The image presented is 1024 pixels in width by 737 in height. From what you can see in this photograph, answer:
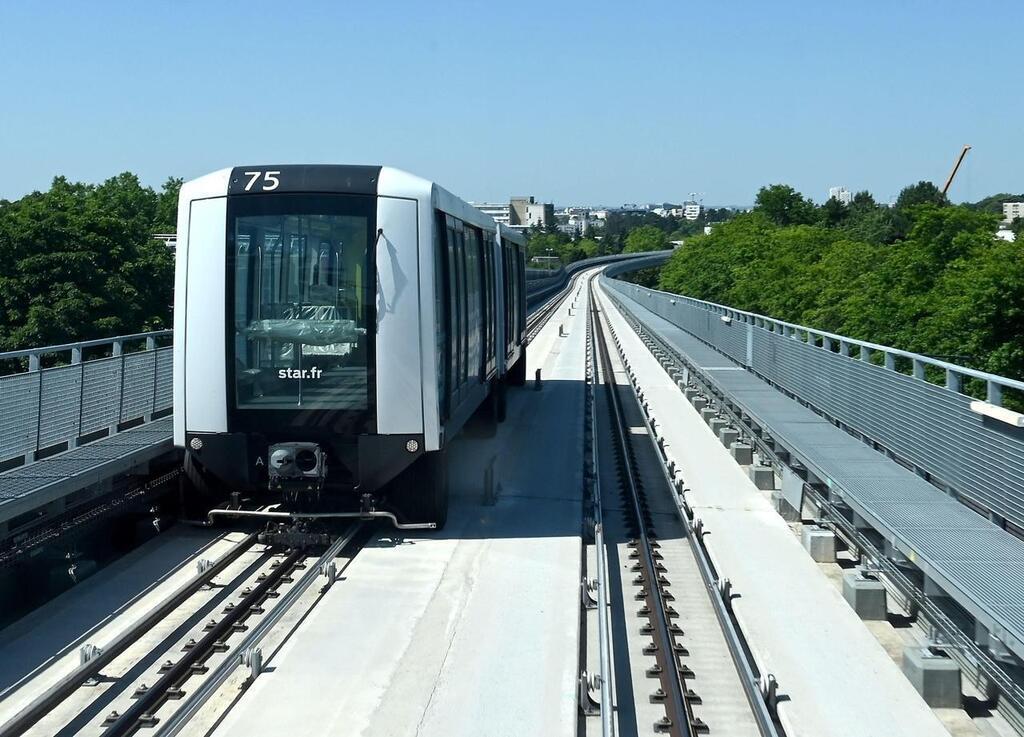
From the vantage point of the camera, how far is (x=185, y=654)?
303 inches

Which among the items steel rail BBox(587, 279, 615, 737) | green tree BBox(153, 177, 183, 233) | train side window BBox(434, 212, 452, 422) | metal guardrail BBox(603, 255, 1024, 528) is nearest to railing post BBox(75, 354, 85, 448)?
train side window BBox(434, 212, 452, 422)

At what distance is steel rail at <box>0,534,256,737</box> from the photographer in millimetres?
6523

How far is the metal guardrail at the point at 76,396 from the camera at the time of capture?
30.9ft

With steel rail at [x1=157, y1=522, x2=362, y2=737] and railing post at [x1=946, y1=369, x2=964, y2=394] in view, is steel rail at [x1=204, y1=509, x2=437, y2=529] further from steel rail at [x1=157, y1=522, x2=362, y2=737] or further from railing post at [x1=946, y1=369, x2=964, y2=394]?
railing post at [x1=946, y1=369, x2=964, y2=394]

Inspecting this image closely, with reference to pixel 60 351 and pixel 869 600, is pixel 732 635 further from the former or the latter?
pixel 60 351

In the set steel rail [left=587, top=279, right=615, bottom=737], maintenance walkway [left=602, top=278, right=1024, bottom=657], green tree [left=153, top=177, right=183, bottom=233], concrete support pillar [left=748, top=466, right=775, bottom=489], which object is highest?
green tree [left=153, top=177, right=183, bottom=233]

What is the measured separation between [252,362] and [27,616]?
2784 mm

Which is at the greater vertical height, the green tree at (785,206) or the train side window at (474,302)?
the green tree at (785,206)

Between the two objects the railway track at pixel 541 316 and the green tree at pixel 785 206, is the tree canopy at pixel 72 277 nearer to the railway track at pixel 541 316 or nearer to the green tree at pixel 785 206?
the railway track at pixel 541 316

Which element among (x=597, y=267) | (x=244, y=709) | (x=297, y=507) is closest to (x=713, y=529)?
(x=297, y=507)

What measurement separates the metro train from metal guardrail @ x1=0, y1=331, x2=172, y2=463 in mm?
1036

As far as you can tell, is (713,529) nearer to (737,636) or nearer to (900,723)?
(737,636)

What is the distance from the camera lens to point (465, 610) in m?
8.85

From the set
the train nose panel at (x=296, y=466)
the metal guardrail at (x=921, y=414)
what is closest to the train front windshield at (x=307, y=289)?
the train nose panel at (x=296, y=466)
